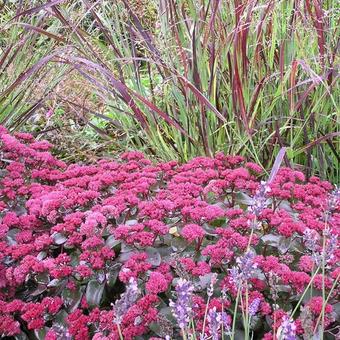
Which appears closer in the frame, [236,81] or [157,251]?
[157,251]

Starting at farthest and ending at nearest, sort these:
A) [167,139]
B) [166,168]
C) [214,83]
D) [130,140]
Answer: [130,140] → [167,139] → [214,83] → [166,168]

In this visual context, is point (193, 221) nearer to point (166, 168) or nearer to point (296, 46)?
point (166, 168)

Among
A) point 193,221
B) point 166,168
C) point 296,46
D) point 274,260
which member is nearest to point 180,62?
point 296,46

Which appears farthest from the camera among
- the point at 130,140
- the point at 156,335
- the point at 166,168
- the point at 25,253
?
the point at 130,140

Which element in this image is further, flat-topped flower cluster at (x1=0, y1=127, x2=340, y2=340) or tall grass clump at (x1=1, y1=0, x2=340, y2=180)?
tall grass clump at (x1=1, y1=0, x2=340, y2=180)

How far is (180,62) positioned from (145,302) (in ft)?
6.29

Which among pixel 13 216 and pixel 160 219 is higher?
pixel 13 216

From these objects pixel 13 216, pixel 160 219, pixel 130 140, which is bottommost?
pixel 130 140

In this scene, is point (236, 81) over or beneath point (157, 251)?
over

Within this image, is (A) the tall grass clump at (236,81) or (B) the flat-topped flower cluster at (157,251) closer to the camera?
(B) the flat-topped flower cluster at (157,251)

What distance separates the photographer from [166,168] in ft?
8.04

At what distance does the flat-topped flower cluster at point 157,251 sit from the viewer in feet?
5.51

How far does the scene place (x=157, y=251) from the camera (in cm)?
193

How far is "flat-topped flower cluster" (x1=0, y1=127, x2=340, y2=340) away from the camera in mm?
1680
